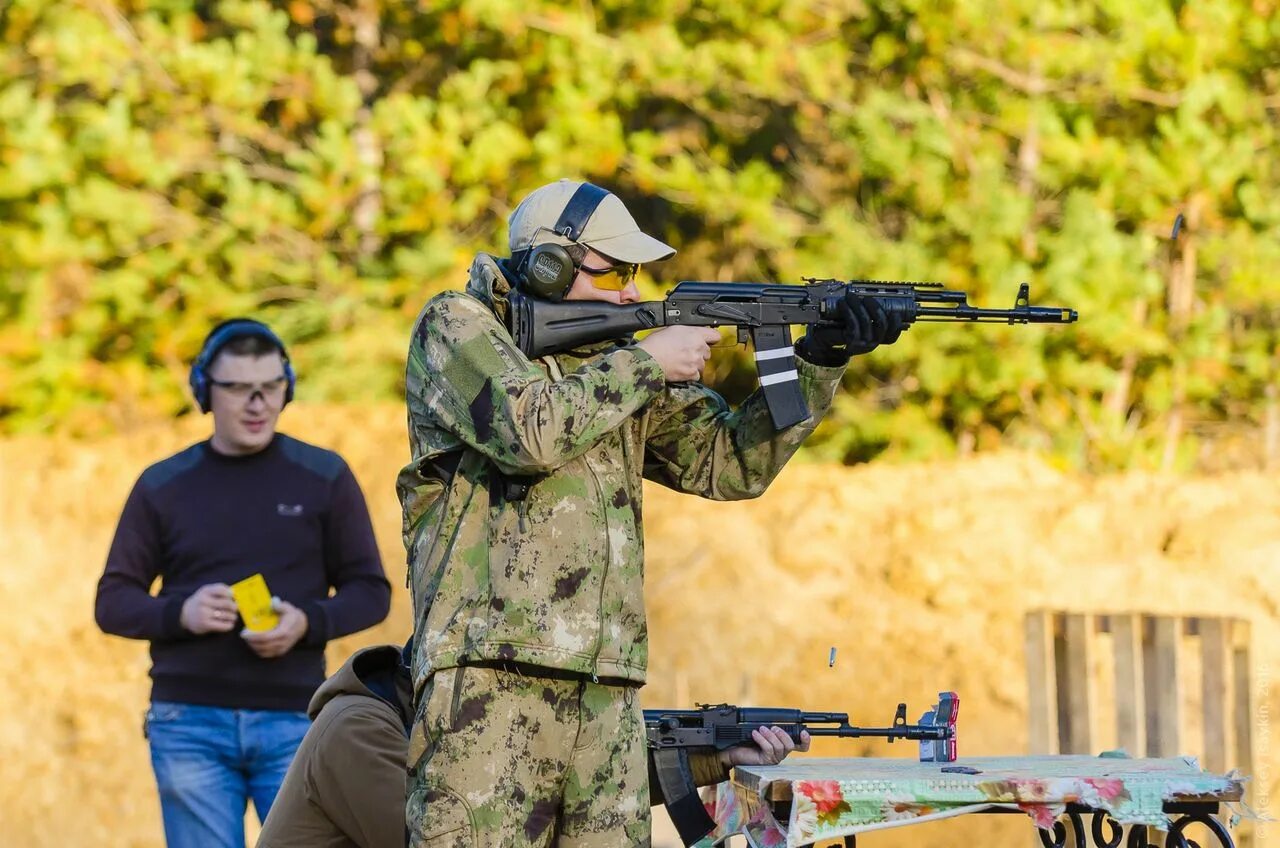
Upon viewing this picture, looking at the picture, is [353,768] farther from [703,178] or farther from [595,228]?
[703,178]

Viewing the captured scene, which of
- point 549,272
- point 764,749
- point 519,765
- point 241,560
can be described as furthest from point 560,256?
point 241,560

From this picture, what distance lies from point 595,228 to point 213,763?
204cm

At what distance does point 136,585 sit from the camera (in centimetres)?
488

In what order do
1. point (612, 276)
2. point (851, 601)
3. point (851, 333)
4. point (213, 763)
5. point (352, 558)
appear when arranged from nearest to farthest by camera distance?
point (612, 276) < point (851, 333) < point (213, 763) < point (352, 558) < point (851, 601)

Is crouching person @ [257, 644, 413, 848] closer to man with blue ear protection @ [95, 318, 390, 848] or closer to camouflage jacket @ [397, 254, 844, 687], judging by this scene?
camouflage jacket @ [397, 254, 844, 687]

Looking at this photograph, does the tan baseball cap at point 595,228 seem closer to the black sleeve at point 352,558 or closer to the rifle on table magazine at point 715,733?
the rifle on table magazine at point 715,733

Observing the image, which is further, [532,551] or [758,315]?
[758,315]

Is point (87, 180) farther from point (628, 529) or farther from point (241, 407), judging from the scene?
point (628, 529)

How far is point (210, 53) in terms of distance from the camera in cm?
1205

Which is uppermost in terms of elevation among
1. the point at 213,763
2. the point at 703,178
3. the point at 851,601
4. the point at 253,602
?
the point at 703,178

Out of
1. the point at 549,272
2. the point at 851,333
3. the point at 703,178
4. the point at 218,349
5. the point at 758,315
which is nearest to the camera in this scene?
the point at 549,272

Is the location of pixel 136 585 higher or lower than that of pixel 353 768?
higher

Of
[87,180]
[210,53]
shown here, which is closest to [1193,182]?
[210,53]

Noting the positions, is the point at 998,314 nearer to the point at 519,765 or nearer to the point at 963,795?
the point at 963,795
